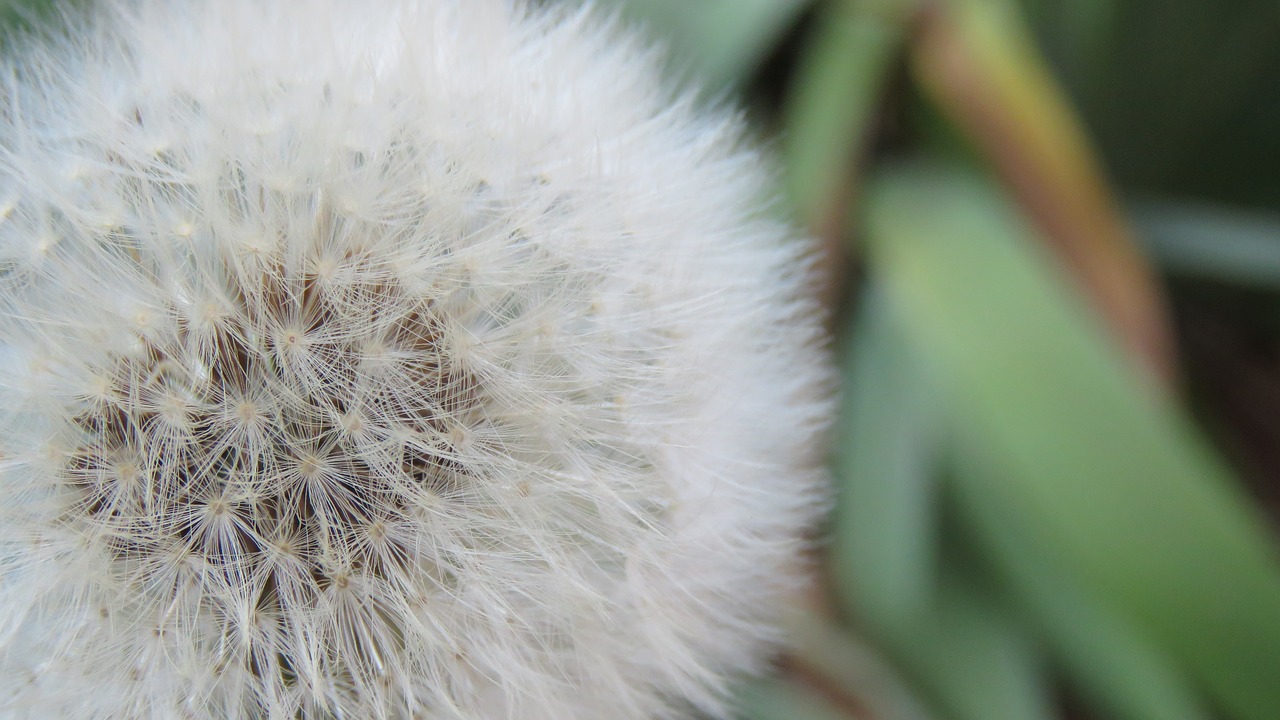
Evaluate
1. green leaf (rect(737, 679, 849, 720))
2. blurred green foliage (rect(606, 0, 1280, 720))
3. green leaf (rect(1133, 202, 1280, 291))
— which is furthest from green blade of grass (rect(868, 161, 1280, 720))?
green leaf (rect(1133, 202, 1280, 291))

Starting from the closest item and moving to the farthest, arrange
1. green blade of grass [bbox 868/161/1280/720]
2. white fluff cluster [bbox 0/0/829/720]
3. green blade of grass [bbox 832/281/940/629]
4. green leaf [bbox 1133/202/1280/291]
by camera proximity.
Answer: white fluff cluster [bbox 0/0/829/720]
green blade of grass [bbox 868/161/1280/720]
green blade of grass [bbox 832/281/940/629]
green leaf [bbox 1133/202/1280/291]

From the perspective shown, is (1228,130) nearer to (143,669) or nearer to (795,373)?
(795,373)

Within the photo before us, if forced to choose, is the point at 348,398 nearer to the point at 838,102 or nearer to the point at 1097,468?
the point at 1097,468

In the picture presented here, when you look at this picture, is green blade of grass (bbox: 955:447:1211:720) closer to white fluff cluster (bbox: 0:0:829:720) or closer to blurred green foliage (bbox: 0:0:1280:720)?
blurred green foliage (bbox: 0:0:1280:720)

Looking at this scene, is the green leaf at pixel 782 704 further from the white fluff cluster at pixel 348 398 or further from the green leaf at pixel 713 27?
the green leaf at pixel 713 27

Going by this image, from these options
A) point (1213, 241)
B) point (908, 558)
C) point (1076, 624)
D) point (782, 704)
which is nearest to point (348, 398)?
point (782, 704)

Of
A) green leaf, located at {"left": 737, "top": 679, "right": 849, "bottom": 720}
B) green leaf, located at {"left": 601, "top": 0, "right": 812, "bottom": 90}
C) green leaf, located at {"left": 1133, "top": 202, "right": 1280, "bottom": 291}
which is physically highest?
green leaf, located at {"left": 1133, "top": 202, "right": 1280, "bottom": 291}

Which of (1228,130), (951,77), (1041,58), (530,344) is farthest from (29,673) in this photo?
(1228,130)
